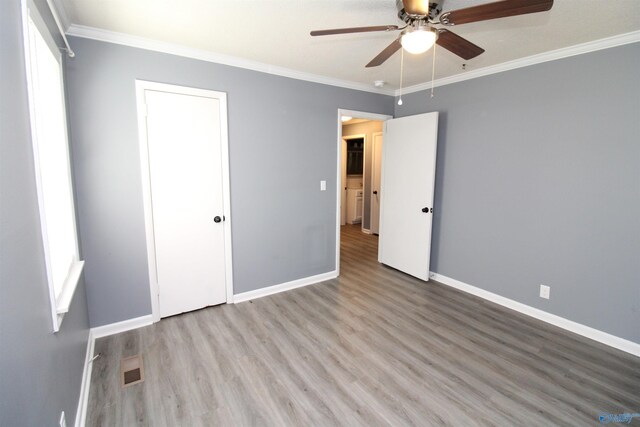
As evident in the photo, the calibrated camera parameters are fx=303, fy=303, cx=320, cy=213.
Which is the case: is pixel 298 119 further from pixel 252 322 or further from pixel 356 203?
pixel 356 203

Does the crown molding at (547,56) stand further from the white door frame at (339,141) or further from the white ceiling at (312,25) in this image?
the white door frame at (339,141)

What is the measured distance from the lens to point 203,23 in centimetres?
222

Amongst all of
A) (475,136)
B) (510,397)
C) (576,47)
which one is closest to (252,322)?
(510,397)

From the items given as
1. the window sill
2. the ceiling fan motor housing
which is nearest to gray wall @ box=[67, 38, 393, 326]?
the window sill

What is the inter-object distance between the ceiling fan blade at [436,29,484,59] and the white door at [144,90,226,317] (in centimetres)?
204

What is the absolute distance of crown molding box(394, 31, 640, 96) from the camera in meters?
2.34

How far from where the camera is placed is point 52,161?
183cm

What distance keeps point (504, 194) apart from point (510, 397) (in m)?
1.96

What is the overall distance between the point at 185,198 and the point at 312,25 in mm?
1834

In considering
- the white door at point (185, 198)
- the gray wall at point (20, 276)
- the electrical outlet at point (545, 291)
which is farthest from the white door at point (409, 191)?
the gray wall at point (20, 276)

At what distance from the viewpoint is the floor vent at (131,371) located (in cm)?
208

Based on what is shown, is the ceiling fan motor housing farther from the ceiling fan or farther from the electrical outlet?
the electrical outlet

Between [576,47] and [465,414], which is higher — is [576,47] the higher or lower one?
the higher one

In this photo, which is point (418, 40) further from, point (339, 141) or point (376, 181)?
point (376, 181)
